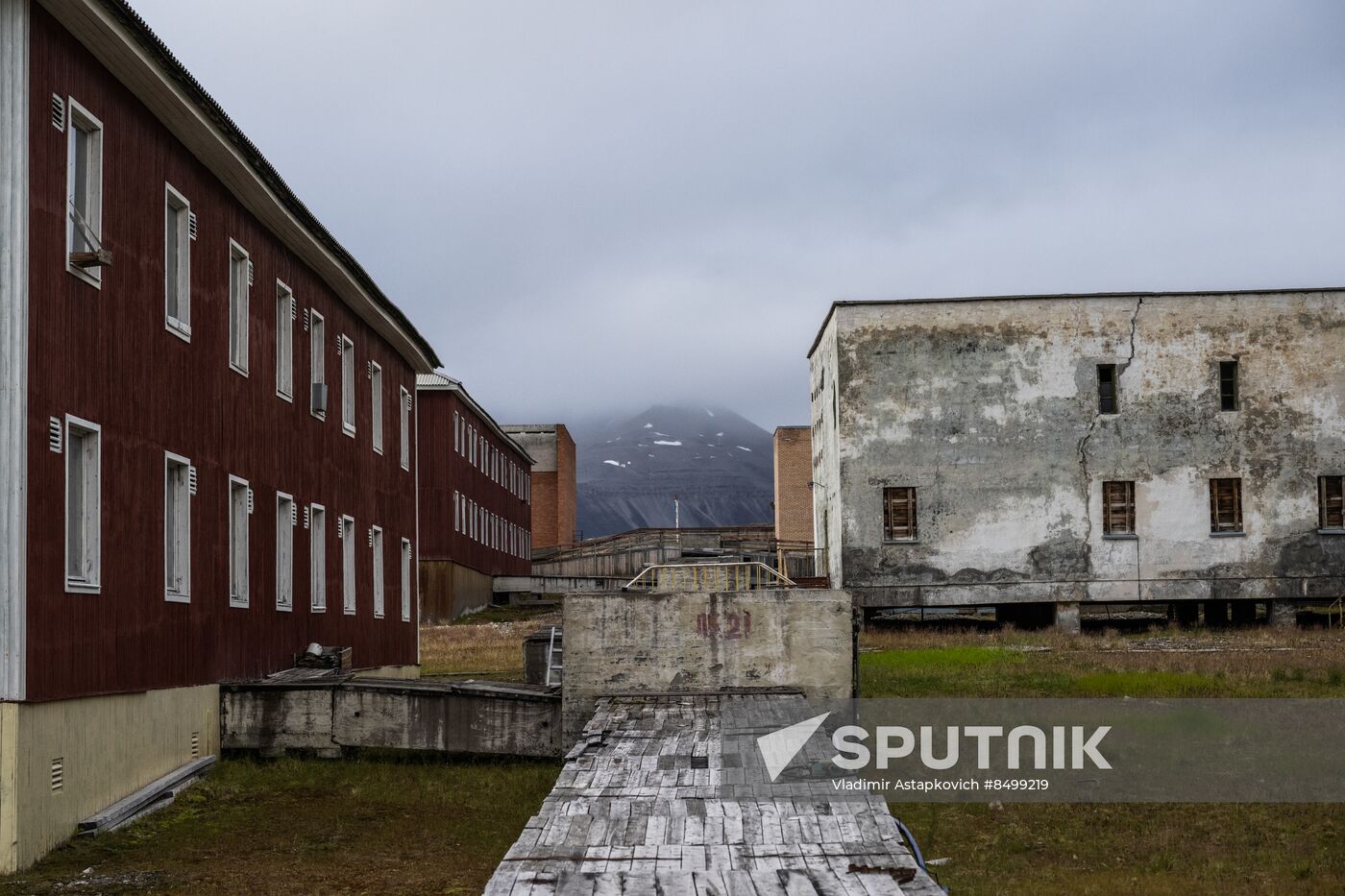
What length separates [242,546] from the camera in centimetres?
1720

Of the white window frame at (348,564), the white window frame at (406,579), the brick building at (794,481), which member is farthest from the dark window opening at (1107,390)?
the brick building at (794,481)

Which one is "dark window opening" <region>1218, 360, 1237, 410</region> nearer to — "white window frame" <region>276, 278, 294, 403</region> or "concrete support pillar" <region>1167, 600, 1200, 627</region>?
"concrete support pillar" <region>1167, 600, 1200, 627</region>

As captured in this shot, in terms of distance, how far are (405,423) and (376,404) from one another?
2.67 metres

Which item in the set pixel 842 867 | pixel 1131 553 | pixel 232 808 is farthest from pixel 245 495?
pixel 1131 553

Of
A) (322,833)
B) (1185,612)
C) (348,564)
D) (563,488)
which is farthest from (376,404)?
(563,488)

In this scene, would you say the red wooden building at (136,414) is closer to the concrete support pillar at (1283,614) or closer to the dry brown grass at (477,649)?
the dry brown grass at (477,649)

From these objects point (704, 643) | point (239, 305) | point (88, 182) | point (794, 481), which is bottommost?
point (704, 643)

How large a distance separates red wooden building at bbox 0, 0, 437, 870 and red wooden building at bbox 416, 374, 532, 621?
926 inches

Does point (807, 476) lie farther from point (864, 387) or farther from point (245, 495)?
point (245, 495)

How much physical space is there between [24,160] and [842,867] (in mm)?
8127

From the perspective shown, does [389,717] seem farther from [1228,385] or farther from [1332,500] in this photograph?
[1332,500]

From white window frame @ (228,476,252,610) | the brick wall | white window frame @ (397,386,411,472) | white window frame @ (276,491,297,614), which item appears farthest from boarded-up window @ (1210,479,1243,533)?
the brick wall

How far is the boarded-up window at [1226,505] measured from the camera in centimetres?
3600

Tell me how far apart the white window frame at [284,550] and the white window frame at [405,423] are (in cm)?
764
